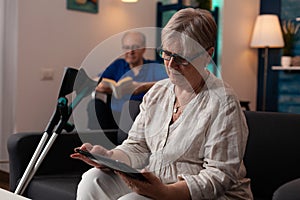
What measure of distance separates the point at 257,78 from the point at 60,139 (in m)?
3.00

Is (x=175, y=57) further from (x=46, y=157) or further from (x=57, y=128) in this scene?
(x=46, y=157)

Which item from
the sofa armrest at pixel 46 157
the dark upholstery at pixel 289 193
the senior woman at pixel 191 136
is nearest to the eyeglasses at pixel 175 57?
the senior woman at pixel 191 136

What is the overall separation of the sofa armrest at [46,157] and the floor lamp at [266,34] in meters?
2.59

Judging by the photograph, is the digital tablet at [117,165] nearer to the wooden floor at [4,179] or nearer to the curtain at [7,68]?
the wooden floor at [4,179]

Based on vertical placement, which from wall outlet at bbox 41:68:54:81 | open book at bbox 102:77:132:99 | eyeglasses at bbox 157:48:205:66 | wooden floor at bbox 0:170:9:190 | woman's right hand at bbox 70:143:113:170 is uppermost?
eyeglasses at bbox 157:48:205:66

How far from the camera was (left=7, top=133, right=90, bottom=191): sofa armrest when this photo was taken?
Result: 191 cm

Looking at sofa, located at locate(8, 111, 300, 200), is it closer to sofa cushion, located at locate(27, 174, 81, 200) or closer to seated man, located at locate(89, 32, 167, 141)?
sofa cushion, located at locate(27, 174, 81, 200)

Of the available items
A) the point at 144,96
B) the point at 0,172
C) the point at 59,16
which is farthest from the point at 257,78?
the point at 144,96

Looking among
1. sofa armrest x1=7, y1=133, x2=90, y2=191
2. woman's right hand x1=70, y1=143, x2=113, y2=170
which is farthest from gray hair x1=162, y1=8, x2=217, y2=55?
sofa armrest x1=7, y1=133, x2=90, y2=191

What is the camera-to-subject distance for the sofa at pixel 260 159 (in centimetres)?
164

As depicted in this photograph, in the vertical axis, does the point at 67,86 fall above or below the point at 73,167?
above

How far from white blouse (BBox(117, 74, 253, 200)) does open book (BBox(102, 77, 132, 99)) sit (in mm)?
101

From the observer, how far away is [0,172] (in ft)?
11.1

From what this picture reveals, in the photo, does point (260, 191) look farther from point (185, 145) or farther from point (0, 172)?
point (0, 172)
